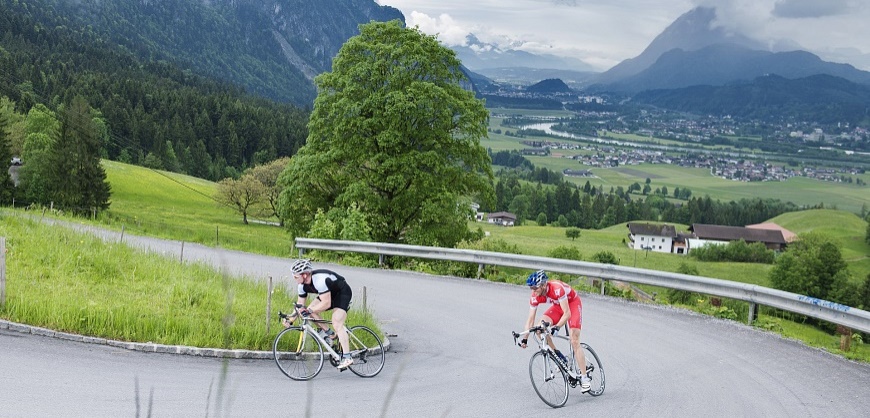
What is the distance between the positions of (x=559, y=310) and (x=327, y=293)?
A: 3.45 m

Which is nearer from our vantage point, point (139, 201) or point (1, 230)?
point (1, 230)

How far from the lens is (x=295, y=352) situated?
11.2m

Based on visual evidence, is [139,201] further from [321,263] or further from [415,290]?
[415,290]

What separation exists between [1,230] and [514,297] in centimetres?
1268

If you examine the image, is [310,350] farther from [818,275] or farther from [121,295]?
[818,275]

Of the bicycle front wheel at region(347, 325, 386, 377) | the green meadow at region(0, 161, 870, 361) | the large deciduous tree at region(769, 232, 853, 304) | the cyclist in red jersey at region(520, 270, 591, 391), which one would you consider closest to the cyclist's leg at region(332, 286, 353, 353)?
the bicycle front wheel at region(347, 325, 386, 377)

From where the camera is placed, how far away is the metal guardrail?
13399 millimetres

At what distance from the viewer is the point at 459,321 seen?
15.6 meters

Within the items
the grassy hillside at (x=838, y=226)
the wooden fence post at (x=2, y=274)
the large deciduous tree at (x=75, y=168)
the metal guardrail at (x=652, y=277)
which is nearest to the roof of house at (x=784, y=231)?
the grassy hillside at (x=838, y=226)

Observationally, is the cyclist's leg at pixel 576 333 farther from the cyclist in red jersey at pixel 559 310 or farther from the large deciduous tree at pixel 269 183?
the large deciduous tree at pixel 269 183

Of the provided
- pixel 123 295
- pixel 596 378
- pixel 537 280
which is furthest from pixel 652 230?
pixel 537 280

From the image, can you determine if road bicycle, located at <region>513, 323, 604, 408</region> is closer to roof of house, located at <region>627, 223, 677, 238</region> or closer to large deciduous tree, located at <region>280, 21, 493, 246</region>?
large deciduous tree, located at <region>280, 21, 493, 246</region>

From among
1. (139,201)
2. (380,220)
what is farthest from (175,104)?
(380,220)

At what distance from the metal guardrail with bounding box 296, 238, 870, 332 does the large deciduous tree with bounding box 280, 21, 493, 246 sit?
2.83 m
